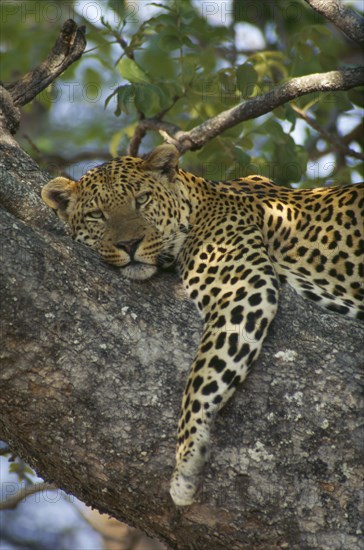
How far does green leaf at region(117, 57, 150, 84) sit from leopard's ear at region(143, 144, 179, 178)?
1.01 metres

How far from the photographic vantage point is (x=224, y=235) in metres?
6.62

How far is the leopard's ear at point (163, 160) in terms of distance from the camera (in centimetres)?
701

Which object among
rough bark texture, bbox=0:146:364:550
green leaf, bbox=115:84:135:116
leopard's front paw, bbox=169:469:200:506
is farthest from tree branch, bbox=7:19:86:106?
leopard's front paw, bbox=169:469:200:506

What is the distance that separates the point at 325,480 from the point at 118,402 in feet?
4.04

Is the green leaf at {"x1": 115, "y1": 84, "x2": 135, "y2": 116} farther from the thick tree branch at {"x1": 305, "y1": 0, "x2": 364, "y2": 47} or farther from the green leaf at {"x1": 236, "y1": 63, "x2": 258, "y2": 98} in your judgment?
the thick tree branch at {"x1": 305, "y1": 0, "x2": 364, "y2": 47}

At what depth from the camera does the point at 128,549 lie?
9.89 meters

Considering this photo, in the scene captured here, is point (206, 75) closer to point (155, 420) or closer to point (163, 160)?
point (163, 160)

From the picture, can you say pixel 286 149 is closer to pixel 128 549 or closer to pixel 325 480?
pixel 325 480

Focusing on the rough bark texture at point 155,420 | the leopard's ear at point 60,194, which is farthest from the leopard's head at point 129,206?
the rough bark texture at point 155,420

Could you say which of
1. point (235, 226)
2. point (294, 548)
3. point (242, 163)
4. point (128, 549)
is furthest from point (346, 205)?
point (128, 549)

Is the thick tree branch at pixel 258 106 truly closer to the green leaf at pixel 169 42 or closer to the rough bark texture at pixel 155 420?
the green leaf at pixel 169 42

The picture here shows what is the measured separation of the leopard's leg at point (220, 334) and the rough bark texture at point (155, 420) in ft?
0.30

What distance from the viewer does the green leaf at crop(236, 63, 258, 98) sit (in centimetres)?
786

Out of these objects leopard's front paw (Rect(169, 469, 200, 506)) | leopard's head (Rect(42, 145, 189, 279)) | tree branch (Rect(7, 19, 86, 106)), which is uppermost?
tree branch (Rect(7, 19, 86, 106))
